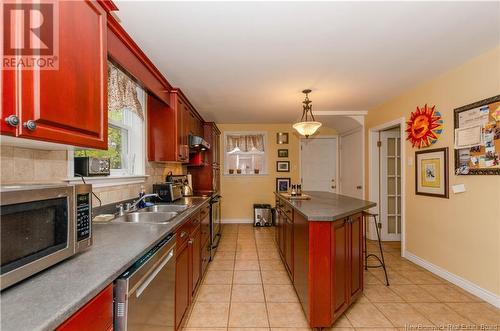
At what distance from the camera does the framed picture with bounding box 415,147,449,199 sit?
9.14 ft

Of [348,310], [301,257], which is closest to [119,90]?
[301,257]

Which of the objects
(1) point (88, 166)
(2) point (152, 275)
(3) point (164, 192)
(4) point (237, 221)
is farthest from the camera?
(4) point (237, 221)

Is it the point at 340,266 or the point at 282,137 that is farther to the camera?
the point at 282,137

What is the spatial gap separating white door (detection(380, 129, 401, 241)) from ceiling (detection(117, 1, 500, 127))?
128 centimetres

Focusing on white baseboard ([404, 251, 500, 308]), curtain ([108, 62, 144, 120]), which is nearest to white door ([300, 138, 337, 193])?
white baseboard ([404, 251, 500, 308])

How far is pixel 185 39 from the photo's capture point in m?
2.04

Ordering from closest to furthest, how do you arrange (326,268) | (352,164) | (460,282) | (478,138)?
(326,268) → (478,138) → (460,282) → (352,164)

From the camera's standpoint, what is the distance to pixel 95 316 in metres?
0.83

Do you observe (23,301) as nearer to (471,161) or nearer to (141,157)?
(141,157)

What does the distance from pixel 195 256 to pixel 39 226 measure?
1.55 m

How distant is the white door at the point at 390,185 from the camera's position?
14.2ft

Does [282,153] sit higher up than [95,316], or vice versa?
[282,153]

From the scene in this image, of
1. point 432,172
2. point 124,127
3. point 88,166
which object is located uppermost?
point 124,127
